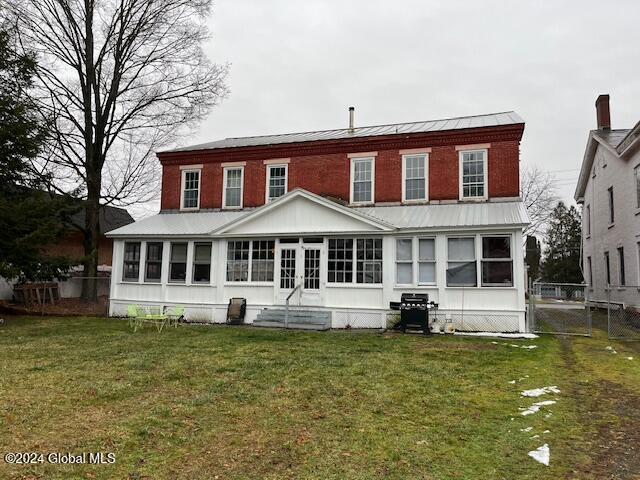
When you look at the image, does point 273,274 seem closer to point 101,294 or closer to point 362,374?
point 362,374

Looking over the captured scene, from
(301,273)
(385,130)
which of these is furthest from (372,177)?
(301,273)

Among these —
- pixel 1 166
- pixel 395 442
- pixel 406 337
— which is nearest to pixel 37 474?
pixel 395 442

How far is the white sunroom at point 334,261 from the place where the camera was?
1418cm

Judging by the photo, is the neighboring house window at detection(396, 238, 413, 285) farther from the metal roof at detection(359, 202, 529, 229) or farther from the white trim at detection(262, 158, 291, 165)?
the white trim at detection(262, 158, 291, 165)

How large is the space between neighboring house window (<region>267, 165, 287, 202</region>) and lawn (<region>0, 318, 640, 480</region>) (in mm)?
8802

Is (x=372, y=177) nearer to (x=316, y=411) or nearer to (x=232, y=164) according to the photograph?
(x=232, y=164)

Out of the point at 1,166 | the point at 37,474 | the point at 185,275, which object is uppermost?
the point at 1,166

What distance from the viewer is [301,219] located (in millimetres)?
16156

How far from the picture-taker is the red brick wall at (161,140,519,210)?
15.9 m

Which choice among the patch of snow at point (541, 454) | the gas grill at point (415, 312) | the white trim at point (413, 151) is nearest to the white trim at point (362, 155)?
the white trim at point (413, 151)

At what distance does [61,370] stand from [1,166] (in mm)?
12433

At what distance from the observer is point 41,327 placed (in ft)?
48.8

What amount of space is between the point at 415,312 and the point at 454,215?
367cm

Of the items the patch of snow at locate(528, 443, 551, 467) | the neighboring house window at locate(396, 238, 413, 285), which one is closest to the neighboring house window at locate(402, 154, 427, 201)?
the neighboring house window at locate(396, 238, 413, 285)
